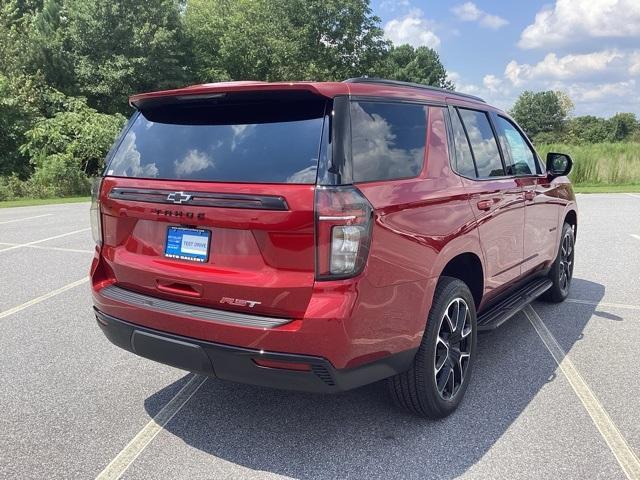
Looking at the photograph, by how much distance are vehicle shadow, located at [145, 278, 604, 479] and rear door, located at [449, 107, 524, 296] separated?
2.56 feet

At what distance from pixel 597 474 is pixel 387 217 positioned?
63.8 inches

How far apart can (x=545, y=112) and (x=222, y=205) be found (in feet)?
360

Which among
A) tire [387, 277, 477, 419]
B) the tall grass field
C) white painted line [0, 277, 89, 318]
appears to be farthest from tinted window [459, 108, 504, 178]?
the tall grass field

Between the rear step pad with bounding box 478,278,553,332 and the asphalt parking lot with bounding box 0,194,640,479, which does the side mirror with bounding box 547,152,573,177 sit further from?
the asphalt parking lot with bounding box 0,194,640,479

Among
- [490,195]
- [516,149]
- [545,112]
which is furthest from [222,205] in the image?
[545,112]

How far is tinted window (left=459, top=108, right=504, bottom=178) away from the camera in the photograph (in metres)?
3.78

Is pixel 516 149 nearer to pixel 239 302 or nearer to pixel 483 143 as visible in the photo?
pixel 483 143

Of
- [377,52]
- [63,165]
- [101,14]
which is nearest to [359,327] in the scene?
[63,165]

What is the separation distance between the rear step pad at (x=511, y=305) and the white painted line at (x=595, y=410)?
15.4 inches

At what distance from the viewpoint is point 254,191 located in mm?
2531

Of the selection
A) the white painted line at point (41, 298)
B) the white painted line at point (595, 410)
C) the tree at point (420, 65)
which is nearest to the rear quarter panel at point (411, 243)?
the white painted line at point (595, 410)

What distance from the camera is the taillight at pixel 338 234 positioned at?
241 centimetres

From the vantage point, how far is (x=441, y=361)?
3.21 meters

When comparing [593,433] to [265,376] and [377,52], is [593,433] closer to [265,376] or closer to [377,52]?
[265,376]
